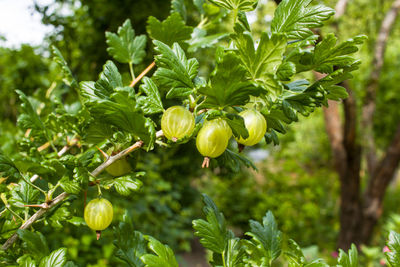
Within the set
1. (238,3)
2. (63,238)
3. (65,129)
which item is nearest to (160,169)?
(63,238)

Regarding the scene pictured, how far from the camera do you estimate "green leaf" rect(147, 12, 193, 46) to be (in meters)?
0.61

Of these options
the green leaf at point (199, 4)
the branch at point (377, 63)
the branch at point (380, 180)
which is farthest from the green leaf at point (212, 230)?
the branch at point (377, 63)

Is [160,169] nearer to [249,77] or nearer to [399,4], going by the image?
[249,77]

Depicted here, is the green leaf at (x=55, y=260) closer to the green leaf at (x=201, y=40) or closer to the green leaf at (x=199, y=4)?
the green leaf at (x=201, y=40)

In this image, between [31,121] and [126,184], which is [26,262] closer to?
[126,184]

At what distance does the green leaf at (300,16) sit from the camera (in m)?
0.45

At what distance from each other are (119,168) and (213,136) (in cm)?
20

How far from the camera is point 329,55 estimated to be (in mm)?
440

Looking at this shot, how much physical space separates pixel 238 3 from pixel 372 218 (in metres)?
3.29

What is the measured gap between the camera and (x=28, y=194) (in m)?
0.56

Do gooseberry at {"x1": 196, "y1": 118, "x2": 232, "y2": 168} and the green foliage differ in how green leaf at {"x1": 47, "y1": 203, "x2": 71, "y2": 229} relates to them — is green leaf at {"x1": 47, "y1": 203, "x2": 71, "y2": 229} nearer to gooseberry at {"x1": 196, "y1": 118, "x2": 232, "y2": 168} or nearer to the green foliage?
the green foliage

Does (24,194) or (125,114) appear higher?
(125,114)

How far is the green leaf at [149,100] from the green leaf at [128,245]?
0.74ft

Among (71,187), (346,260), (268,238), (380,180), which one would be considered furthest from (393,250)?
(380,180)
